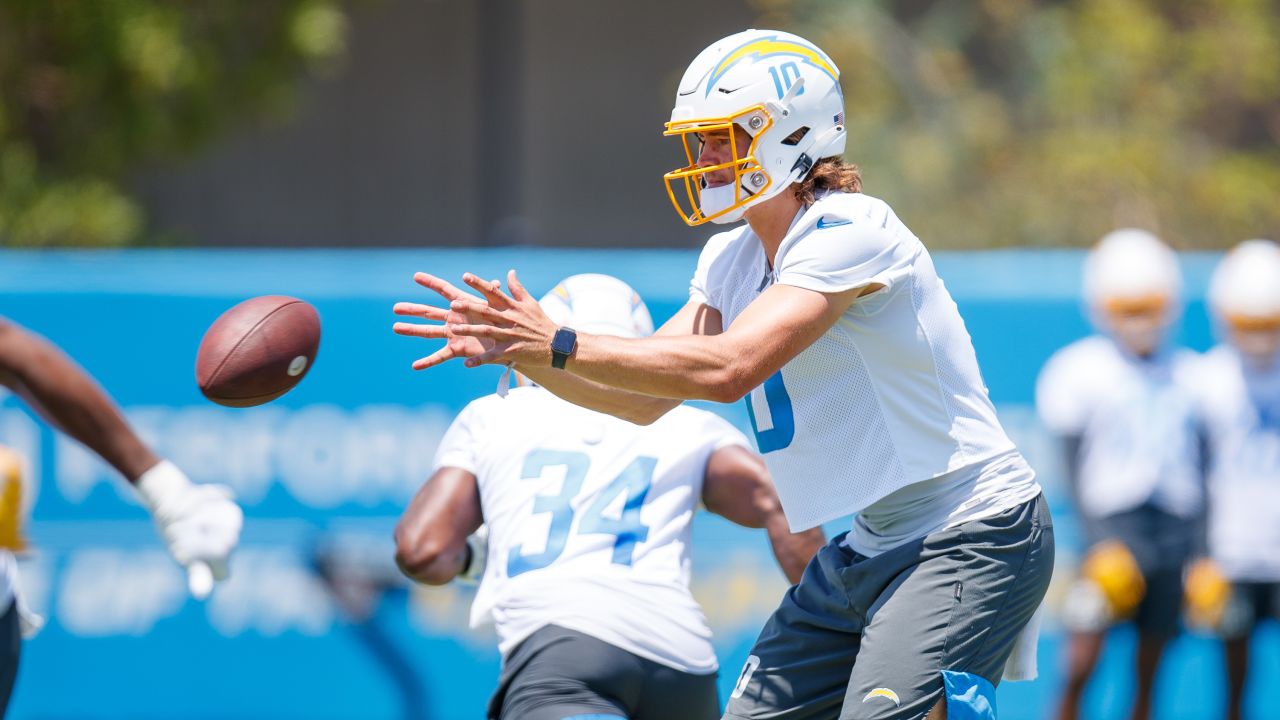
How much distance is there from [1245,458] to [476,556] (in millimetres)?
3989

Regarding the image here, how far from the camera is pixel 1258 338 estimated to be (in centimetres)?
669

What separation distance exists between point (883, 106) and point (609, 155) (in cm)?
287

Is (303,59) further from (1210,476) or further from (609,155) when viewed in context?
(1210,476)

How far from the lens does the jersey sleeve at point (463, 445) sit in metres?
4.02

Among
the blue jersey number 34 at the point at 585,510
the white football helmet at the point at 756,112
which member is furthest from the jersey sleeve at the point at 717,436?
the white football helmet at the point at 756,112

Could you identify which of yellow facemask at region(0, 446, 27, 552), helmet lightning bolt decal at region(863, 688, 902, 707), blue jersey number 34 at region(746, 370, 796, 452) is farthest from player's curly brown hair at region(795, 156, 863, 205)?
yellow facemask at region(0, 446, 27, 552)

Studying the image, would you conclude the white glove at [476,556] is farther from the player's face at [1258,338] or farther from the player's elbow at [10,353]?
the player's face at [1258,338]

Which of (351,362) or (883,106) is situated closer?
(351,362)

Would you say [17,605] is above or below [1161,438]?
above

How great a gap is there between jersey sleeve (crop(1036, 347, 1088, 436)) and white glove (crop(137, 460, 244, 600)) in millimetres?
4018

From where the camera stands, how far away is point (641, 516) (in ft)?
12.5

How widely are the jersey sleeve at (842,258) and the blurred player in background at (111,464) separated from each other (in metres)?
1.44

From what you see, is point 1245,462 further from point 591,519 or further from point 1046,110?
point 1046,110

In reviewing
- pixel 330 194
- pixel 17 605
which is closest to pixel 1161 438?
pixel 17 605
